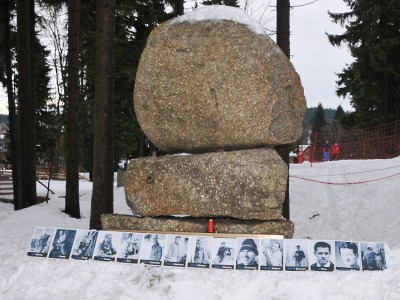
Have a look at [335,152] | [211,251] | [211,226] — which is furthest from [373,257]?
[335,152]

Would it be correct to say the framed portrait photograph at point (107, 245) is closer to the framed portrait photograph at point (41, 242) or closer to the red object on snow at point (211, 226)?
the framed portrait photograph at point (41, 242)

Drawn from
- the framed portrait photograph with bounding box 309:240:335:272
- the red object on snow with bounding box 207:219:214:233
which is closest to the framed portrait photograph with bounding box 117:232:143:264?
the red object on snow with bounding box 207:219:214:233

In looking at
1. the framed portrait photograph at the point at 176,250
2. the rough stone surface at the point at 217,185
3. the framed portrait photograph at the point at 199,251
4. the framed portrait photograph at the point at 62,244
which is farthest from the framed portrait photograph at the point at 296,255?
the framed portrait photograph at the point at 62,244

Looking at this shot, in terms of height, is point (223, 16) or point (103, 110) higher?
point (223, 16)

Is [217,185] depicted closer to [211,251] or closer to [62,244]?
[211,251]

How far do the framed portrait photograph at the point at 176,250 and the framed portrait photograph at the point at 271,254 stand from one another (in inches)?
36.1

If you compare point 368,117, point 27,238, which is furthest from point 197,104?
point 368,117

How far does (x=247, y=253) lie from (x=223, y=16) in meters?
3.20

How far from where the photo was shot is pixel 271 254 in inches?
202

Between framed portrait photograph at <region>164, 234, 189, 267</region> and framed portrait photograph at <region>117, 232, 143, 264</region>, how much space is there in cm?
37

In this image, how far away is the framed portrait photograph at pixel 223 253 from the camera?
201 inches

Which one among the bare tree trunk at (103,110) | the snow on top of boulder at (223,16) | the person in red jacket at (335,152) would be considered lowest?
the person in red jacket at (335,152)

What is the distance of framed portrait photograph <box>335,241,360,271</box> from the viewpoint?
4938mm

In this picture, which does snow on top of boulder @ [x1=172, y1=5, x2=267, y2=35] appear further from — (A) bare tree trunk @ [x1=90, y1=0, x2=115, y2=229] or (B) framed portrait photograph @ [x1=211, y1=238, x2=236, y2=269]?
(B) framed portrait photograph @ [x1=211, y1=238, x2=236, y2=269]
